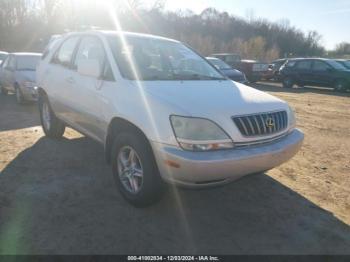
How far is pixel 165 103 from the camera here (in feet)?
11.1

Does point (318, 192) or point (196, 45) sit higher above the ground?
point (196, 45)

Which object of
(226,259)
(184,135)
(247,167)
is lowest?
(226,259)

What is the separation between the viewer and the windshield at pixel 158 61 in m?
4.12

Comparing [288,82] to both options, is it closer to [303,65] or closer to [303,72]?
[303,72]

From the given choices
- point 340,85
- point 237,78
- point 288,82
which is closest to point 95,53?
point 237,78

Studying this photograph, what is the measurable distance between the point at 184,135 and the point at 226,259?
1.11 m

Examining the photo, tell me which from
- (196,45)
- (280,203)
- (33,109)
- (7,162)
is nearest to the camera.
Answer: (280,203)

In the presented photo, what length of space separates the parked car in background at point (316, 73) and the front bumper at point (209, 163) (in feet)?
52.3

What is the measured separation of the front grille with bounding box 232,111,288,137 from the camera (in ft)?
11.2

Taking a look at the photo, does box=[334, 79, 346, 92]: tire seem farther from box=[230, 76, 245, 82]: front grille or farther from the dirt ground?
the dirt ground

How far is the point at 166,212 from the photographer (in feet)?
12.5

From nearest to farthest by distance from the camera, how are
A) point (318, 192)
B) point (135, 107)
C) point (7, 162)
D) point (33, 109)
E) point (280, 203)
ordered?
1. point (135, 107)
2. point (280, 203)
3. point (318, 192)
4. point (7, 162)
5. point (33, 109)

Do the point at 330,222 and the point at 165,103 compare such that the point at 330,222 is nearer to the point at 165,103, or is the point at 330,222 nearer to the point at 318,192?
the point at 318,192

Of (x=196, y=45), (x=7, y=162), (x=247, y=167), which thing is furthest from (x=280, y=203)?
(x=196, y=45)
